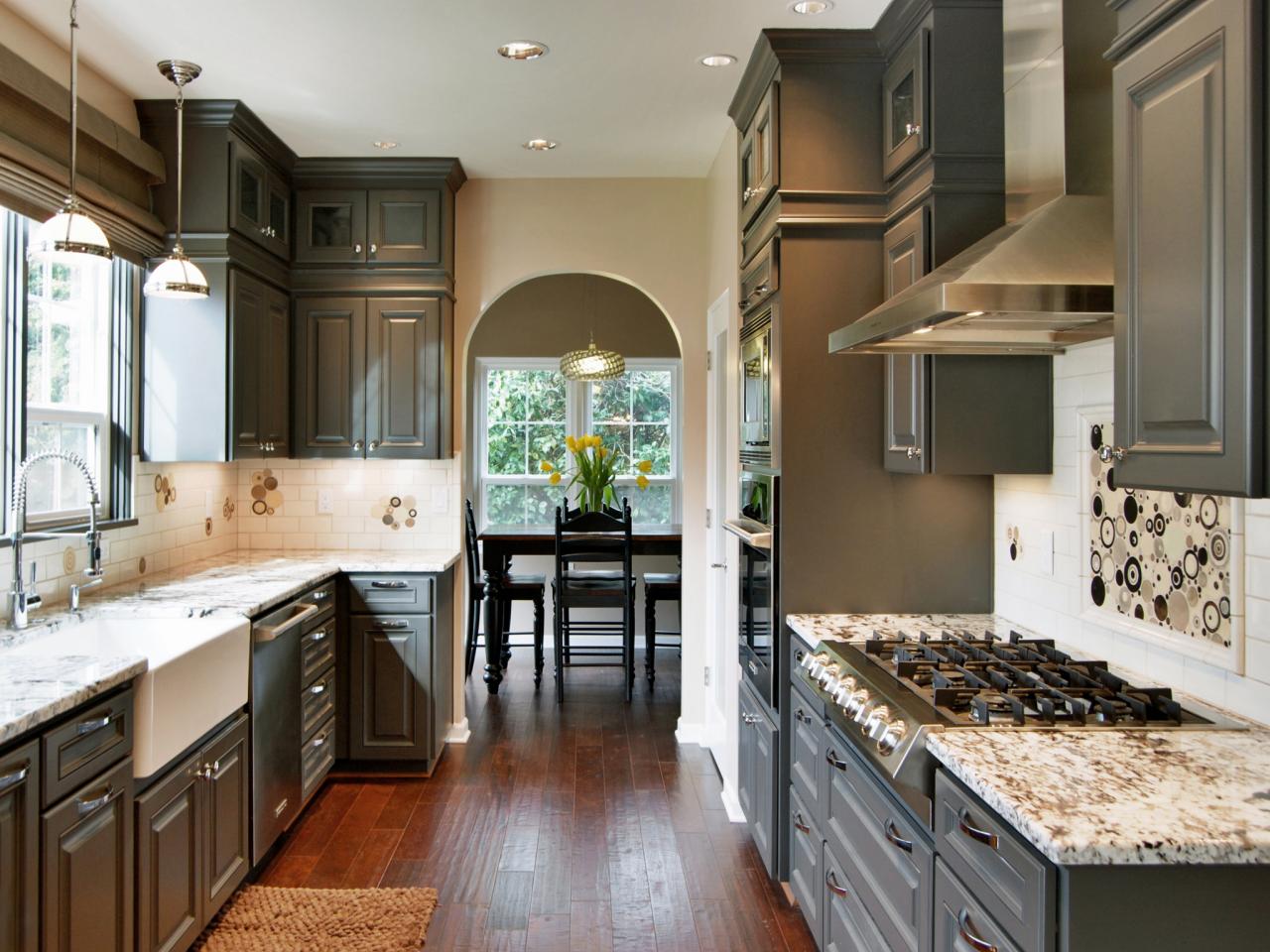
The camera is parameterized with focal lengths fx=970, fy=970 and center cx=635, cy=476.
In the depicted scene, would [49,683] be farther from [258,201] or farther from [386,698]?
[258,201]

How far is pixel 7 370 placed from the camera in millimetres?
2990

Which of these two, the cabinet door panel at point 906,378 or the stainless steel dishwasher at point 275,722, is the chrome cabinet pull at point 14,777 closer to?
the stainless steel dishwasher at point 275,722

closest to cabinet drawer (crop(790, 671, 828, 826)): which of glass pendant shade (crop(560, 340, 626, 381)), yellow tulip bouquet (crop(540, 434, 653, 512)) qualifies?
yellow tulip bouquet (crop(540, 434, 653, 512))

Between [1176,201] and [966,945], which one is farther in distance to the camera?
[966,945]

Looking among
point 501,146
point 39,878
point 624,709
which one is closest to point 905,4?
point 501,146

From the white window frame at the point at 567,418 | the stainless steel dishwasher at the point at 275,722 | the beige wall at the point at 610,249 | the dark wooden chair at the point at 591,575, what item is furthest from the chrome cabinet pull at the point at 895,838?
the white window frame at the point at 567,418

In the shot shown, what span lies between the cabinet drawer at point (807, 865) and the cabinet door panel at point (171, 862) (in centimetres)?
172

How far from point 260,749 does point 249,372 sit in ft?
5.38

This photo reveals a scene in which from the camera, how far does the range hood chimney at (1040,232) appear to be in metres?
1.91

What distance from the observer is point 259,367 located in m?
4.22

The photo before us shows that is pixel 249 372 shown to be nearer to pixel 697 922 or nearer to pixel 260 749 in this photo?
pixel 260 749

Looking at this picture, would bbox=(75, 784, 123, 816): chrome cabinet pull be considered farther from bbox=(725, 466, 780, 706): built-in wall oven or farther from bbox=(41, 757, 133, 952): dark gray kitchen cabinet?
bbox=(725, 466, 780, 706): built-in wall oven

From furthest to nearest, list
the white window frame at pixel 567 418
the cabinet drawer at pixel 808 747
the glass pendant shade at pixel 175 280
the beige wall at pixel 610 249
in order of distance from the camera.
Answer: the white window frame at pixel 567 418 → the beige wall at pixel 610 249 → the glass pendant shade at pixel 175 280 → the cabinet drawer at pixel 808 747

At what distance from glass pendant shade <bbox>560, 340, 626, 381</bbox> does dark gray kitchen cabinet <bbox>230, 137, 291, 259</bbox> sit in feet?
7.85
